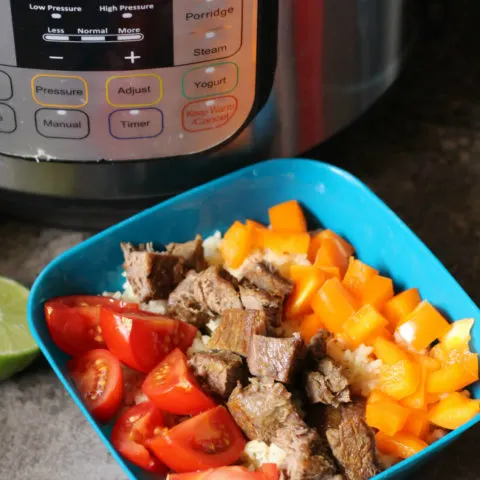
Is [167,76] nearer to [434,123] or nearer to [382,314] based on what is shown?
[382,314]

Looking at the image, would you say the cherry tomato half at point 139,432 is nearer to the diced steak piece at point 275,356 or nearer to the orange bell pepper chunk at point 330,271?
the diced steak piece at point 275,356

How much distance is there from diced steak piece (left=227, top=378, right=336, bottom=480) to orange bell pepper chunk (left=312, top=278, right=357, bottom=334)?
0.13 meters

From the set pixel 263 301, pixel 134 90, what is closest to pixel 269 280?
pixel 263 301

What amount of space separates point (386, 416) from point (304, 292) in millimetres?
185

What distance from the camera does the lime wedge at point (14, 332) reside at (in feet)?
2.87

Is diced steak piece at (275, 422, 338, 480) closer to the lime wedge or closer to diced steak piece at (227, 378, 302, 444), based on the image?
diced steak piece at (227, 378, 302, 444)

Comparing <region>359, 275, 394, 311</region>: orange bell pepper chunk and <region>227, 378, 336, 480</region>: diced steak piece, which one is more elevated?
<region>359, 275, 394, 311</region>: orange bell pepper chunk

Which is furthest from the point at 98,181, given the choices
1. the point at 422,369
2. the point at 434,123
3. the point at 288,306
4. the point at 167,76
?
the point at 434,123

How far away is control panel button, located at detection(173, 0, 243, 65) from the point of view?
0.83 metres

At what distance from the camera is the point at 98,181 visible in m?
0.95

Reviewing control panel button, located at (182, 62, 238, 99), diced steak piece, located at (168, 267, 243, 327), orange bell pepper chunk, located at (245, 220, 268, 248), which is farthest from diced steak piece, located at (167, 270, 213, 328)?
control panel button, located at (182, 62, 238, 99)

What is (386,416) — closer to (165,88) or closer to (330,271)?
(330,271)

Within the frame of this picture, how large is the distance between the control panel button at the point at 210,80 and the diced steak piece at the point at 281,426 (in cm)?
31

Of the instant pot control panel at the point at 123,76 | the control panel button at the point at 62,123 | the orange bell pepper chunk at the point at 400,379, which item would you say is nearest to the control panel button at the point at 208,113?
the instant pot control panel at the point at 123,76
